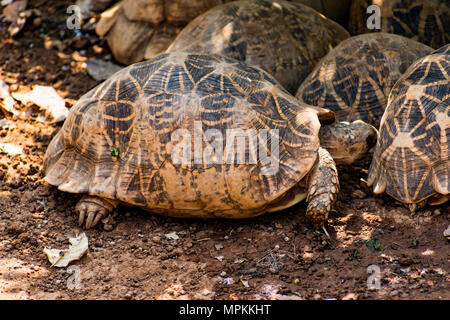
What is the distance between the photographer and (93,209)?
4.59 metres

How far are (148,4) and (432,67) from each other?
3.59 metres

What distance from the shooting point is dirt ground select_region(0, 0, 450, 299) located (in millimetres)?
3809

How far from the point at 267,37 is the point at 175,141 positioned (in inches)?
74.5

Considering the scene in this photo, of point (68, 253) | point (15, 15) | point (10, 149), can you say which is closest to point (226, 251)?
point (68, 253)

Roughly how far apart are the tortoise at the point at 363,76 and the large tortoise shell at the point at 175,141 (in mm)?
662

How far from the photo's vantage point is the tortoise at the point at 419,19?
19.3ft

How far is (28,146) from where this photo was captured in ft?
17.8

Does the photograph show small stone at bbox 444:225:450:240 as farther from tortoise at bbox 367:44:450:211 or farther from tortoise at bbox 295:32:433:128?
tortoise at bbox 295:32:433:128

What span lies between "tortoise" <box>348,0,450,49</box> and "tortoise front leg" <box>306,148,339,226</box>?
2.20 meters

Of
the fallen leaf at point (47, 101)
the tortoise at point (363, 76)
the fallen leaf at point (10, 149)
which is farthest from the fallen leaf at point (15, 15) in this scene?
the tortoise at point (363, 76)

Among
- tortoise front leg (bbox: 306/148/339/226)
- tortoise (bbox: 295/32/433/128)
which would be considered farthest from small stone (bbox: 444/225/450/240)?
tortoise (bbox: 295/32/433/128)

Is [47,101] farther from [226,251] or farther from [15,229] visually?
[226,251]

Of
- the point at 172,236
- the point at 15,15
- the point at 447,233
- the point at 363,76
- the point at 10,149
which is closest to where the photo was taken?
the point at 447,233

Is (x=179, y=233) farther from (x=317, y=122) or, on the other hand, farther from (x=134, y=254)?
(x=317, y=122)
